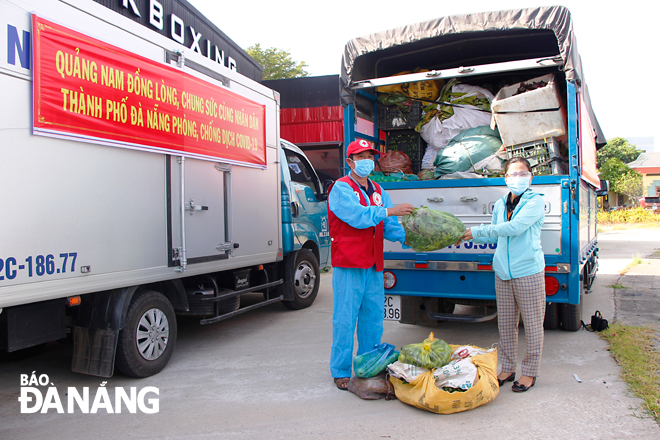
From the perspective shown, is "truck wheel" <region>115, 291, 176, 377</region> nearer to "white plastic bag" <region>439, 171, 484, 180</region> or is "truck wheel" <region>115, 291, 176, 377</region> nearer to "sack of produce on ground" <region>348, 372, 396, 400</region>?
"sack of produce on ground" <region>348, 372, 396, 400</region>

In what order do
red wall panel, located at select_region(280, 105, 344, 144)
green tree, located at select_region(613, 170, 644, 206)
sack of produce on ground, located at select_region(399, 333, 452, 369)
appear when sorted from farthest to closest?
1. green tree, located at select_region(613, 170, 644, 206)
2. red wall panel, located at select_region(280, 105, 344, 144)
3. sack of produce on ground, located at select_region(399, 333, 452, 369)

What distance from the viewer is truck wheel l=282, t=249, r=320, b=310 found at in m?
6.85

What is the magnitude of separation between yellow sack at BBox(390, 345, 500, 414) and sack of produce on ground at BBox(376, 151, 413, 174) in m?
2.69

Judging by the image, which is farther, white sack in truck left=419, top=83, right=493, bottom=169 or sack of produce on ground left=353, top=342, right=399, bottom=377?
white sack in truck left=419, top=83, right=493, bottom=169

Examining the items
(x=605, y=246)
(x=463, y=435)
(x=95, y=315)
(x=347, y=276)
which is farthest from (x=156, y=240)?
(x=605, y=246)

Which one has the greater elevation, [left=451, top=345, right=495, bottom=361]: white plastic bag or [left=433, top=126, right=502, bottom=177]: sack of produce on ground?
[left=433, top=126, right=502, bottom=177]: sack of produce on ground

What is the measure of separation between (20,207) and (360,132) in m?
3.49

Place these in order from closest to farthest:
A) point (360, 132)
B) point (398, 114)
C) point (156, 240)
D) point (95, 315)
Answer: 1. point (95, 315)
2. point (156, 240)
3. point (360, 132)
4. point (398, 114)

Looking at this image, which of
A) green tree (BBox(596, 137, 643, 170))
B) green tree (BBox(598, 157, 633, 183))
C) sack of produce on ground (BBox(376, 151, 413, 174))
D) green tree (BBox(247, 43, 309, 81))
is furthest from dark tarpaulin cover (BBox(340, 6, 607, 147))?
green tree (BBox(596, 137, 643, 170))

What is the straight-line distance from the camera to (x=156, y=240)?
4191mm

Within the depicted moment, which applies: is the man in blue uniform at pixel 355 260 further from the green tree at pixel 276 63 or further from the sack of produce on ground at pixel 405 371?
the green tree at pixel 276 63

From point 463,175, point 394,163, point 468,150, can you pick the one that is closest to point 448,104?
point 468,150

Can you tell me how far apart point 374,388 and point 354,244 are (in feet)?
3.64

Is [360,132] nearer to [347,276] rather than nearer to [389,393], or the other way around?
[347,276]
